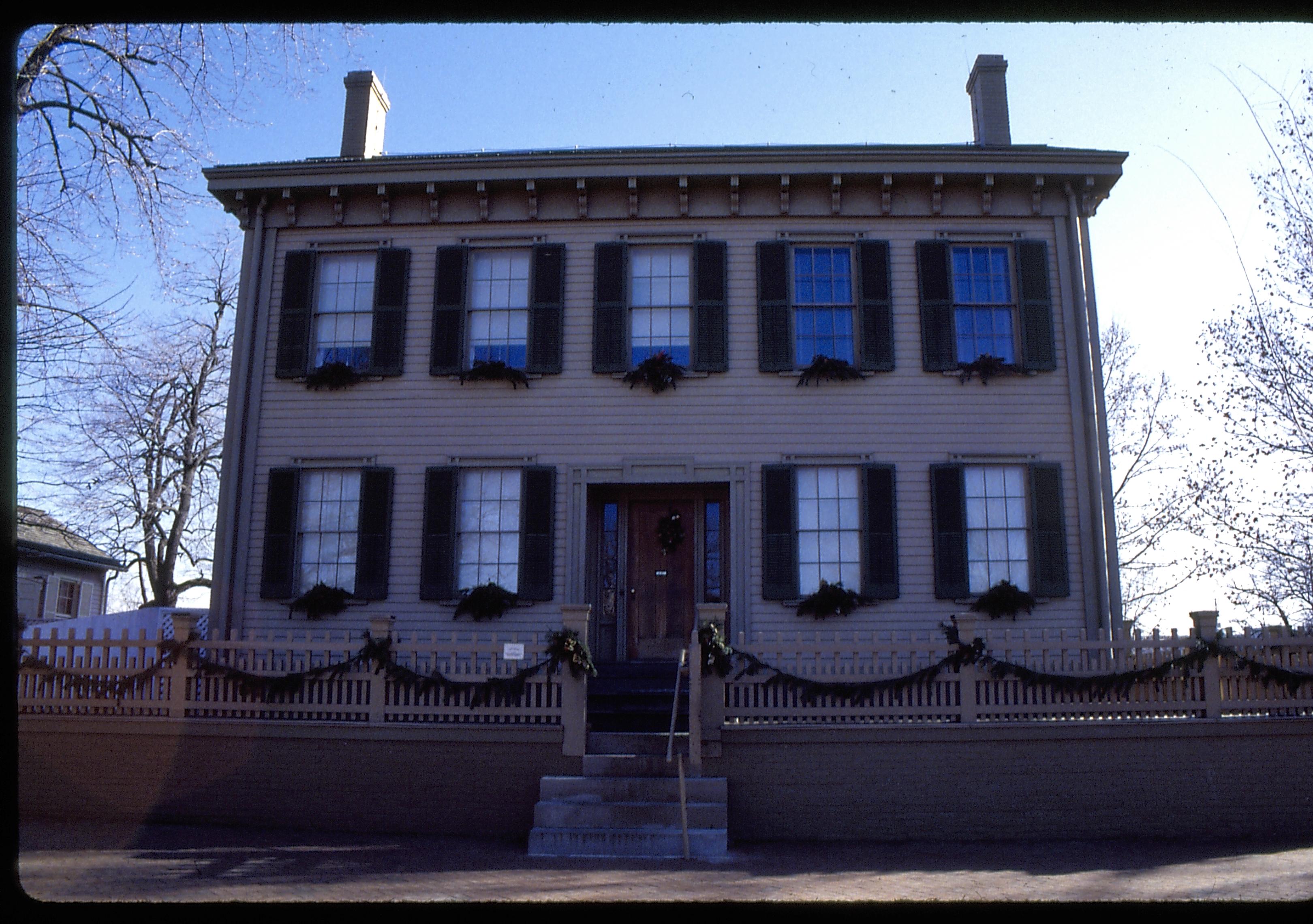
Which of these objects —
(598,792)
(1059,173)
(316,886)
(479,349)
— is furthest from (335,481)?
(1059,173)

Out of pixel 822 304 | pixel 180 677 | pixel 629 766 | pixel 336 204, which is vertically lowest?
pixel 629 766

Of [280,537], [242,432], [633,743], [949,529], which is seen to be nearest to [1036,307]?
[949,529]

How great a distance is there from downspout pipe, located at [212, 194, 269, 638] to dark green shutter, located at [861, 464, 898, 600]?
25.2 ft

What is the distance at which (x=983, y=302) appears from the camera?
13.7 m

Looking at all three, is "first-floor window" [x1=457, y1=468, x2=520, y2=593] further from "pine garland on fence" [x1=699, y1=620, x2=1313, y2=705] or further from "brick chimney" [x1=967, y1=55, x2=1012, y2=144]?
"brick chimney" [x1=967, y1=55, x2=1012, y2=144]

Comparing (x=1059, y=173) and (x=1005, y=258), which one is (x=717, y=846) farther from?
(x=1059, y=173)

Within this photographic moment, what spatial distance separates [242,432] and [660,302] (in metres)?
5.54

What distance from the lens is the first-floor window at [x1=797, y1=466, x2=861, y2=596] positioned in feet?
42.3

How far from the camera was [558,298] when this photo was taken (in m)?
13.7

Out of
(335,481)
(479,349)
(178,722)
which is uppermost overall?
(479,349)

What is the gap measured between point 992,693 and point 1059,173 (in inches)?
271

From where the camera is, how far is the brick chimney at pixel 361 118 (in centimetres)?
1502

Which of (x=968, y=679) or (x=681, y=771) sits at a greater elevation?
(x=968, y=679)

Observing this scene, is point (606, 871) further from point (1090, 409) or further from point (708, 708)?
point (1090, 409)
